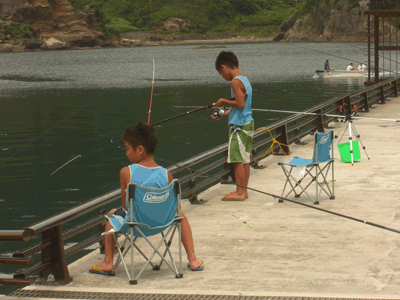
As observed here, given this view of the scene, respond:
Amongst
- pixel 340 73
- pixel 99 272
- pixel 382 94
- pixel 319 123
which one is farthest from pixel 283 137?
pixel 340 73

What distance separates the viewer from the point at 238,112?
7.91 m

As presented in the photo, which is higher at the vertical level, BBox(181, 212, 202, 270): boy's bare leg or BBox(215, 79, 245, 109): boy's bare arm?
BBox(215, 79, 245, 109): boy's bare arm

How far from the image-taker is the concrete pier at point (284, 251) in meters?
5.16

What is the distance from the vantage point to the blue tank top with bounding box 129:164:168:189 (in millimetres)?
5051

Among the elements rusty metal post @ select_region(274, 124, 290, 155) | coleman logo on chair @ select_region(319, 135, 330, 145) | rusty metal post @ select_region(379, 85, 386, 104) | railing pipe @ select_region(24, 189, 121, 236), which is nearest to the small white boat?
rusty metal post @ select_region(379, 85, 386, 104)

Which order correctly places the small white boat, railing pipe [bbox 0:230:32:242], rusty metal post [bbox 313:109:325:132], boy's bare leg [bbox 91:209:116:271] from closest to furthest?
railing pipe [bbox 0:230:32:242] → boy's bare leg [bbox 91:209:116:271] → rusty metal post [bbox 313:109:325:132] → the small white boat

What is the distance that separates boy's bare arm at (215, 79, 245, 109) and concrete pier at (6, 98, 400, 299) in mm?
1451

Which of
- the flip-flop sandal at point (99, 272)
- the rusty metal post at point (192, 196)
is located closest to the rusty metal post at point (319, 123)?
the rusty metal post at point (192, 196)

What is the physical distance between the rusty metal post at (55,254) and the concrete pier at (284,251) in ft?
0.47

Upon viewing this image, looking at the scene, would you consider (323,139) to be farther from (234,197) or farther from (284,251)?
(284,251)

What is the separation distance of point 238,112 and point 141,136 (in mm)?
3015

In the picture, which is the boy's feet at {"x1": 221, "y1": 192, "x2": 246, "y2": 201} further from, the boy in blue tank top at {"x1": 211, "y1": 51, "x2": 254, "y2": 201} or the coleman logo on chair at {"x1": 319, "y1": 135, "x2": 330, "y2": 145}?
the coleman logo on chair at {"x1": 319, "y1": 135, "x2": 330, "y2": 145}

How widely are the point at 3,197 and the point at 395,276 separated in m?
12.6

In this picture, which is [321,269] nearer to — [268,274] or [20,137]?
[268,274]
